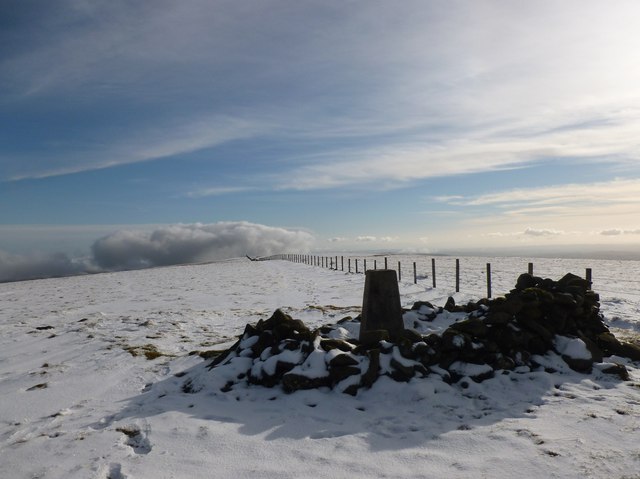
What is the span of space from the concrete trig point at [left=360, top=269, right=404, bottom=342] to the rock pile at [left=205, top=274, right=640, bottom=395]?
0.49m

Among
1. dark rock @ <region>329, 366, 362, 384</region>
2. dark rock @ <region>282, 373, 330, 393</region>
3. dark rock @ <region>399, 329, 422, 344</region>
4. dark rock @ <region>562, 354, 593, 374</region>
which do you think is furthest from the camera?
dark rock @ <region>399, 329, 422, 344</region>

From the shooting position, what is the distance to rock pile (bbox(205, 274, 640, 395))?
6410 mm

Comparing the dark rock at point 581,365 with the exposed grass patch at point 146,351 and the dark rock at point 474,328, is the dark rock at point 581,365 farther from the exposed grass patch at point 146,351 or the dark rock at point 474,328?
the exposed grass patch at point 146,351

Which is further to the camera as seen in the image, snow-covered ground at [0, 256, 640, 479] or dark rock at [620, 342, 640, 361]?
dark rock at [620, 342, 640, 361]

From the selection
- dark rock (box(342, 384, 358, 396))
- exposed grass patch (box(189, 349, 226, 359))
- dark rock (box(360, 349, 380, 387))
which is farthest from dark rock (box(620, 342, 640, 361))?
exposed grass patch (box(189, 349, 226, 359))

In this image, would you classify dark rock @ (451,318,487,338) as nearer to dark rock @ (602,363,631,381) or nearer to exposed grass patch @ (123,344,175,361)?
dark rock @ (602,363,631,381)

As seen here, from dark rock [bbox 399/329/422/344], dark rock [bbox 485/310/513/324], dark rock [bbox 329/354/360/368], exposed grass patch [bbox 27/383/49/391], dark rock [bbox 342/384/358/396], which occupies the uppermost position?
dark rock [bbox 485/310/513/324]

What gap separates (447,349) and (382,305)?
1706 millimetres

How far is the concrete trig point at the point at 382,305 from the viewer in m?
8.28

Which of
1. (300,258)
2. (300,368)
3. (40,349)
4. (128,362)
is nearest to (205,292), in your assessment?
(40,349)

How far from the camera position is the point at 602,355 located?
722 centimetres

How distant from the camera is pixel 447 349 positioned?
22.6ft

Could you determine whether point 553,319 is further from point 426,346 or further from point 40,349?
point 40,349

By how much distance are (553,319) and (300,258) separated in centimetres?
4726
